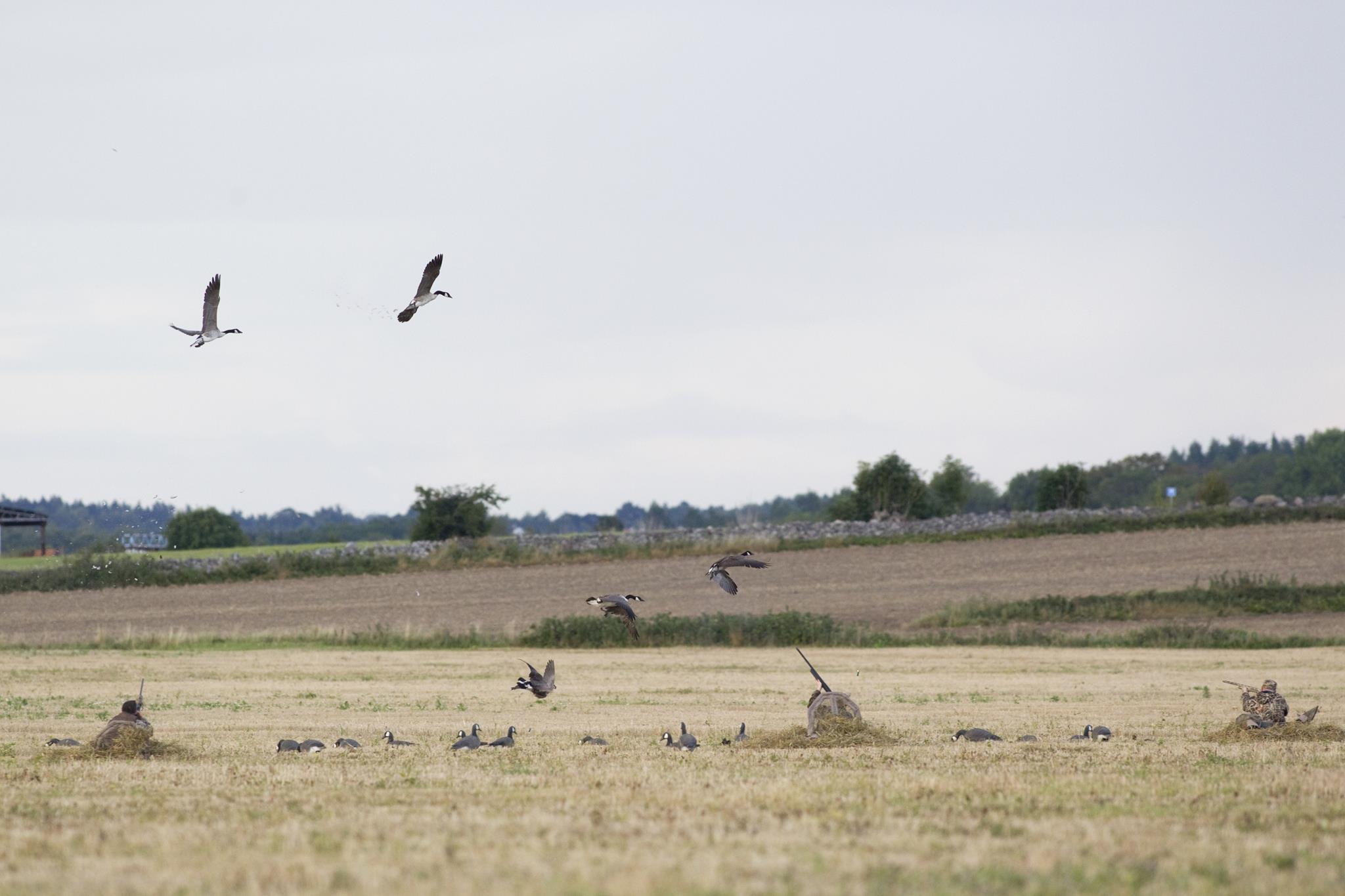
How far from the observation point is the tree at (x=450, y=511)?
7944 cm

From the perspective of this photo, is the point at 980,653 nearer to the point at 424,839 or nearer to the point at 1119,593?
the point at 1119,593

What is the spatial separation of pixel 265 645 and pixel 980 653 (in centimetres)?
2138

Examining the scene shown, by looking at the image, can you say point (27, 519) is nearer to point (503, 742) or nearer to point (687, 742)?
point (503, 742)

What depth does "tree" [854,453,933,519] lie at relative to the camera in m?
87.8

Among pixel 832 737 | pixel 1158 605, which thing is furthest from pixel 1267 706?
pixel 1158 605

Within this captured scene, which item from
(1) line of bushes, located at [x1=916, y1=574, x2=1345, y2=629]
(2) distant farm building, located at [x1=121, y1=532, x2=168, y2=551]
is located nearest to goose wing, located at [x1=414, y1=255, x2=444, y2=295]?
(2) distant farm building, located at [x1=121, y1=532, x2=168, y2=551]

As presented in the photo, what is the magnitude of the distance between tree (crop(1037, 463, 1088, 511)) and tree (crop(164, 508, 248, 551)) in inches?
2099

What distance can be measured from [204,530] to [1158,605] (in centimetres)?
6291

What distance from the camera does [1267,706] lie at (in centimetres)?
1828

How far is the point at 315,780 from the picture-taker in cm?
1400

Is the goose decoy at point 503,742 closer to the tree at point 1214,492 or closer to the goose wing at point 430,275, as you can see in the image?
the goose wing at point 430,275

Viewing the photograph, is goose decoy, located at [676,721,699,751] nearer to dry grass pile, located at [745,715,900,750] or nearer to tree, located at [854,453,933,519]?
dry grass pile, located at [745,715,900,750]

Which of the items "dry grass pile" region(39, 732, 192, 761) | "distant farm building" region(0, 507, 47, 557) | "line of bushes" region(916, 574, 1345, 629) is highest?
"distant farm building" region(0, 507, 47, 557)

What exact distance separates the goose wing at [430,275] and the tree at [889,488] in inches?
2780
